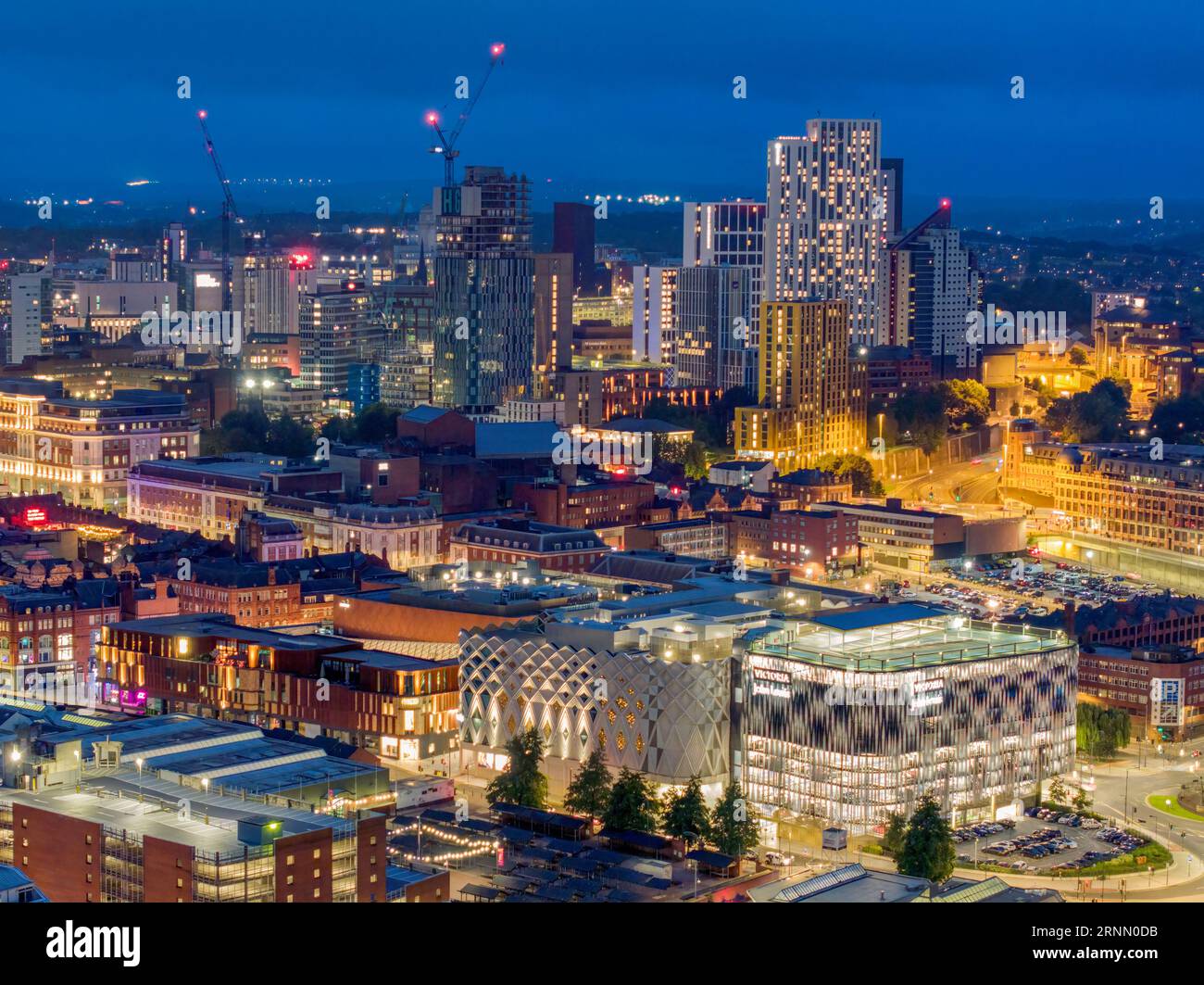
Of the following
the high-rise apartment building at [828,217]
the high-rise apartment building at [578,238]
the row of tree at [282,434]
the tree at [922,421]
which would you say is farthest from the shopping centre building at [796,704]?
the high-rise apartment building at [578,238]

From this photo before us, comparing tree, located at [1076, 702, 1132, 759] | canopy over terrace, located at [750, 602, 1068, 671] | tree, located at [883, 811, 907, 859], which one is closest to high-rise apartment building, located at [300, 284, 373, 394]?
tree, located at [1076, 702, 1132, 759]

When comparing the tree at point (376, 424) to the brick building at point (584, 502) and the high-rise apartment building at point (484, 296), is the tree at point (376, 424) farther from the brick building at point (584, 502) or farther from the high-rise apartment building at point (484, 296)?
the brick building at point (584, 502)

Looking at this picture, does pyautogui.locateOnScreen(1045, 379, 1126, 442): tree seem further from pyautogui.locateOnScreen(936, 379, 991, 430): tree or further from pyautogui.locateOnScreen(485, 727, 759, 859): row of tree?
pyautogui.locateOnScreen(485, 727, 759, 859): row of tree

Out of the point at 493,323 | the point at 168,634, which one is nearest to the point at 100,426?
the point at 493,323

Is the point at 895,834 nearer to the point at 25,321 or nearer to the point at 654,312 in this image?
the point at 654,312

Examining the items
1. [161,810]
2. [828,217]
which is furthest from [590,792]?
[828,217]

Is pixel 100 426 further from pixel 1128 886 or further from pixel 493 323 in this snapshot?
pixel 1128 886
